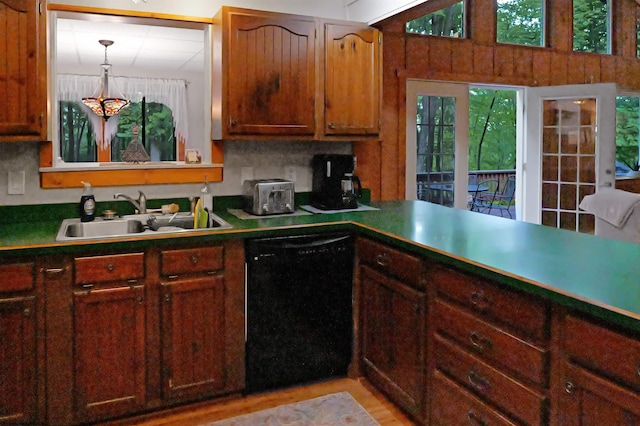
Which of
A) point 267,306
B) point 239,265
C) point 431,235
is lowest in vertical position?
point 267,306

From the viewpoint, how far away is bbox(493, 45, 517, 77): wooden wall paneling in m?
4.68

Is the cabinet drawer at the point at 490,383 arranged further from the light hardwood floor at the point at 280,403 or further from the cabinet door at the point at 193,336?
the cabinet door at the point at 193,336

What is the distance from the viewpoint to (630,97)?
246 inches

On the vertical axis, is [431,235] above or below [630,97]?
below

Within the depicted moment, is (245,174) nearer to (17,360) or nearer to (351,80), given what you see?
(351,80)

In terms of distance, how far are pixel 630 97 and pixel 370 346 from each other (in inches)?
207

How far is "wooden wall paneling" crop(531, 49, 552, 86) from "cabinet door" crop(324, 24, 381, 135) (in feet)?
7.67

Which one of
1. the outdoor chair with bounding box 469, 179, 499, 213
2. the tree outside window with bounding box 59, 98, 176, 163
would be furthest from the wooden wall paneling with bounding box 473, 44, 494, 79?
the tree outside window with bounding box 59, 98, 176, 163

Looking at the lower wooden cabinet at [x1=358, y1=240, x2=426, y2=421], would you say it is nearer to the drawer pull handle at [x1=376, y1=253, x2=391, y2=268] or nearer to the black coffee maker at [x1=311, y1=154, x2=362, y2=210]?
the drawer pull handle at [x1=376, y1=253, x2=391, y2=268]

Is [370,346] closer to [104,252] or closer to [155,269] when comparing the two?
[155,269]

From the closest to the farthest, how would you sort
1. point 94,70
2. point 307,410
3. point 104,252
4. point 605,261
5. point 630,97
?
point 605,261
point 104,252
point 307,410
point 630,97
point 94,70

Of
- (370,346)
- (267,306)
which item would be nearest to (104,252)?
(267,306)

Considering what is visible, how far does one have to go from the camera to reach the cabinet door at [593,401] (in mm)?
1382

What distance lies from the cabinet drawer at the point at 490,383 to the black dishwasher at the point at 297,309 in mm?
794
